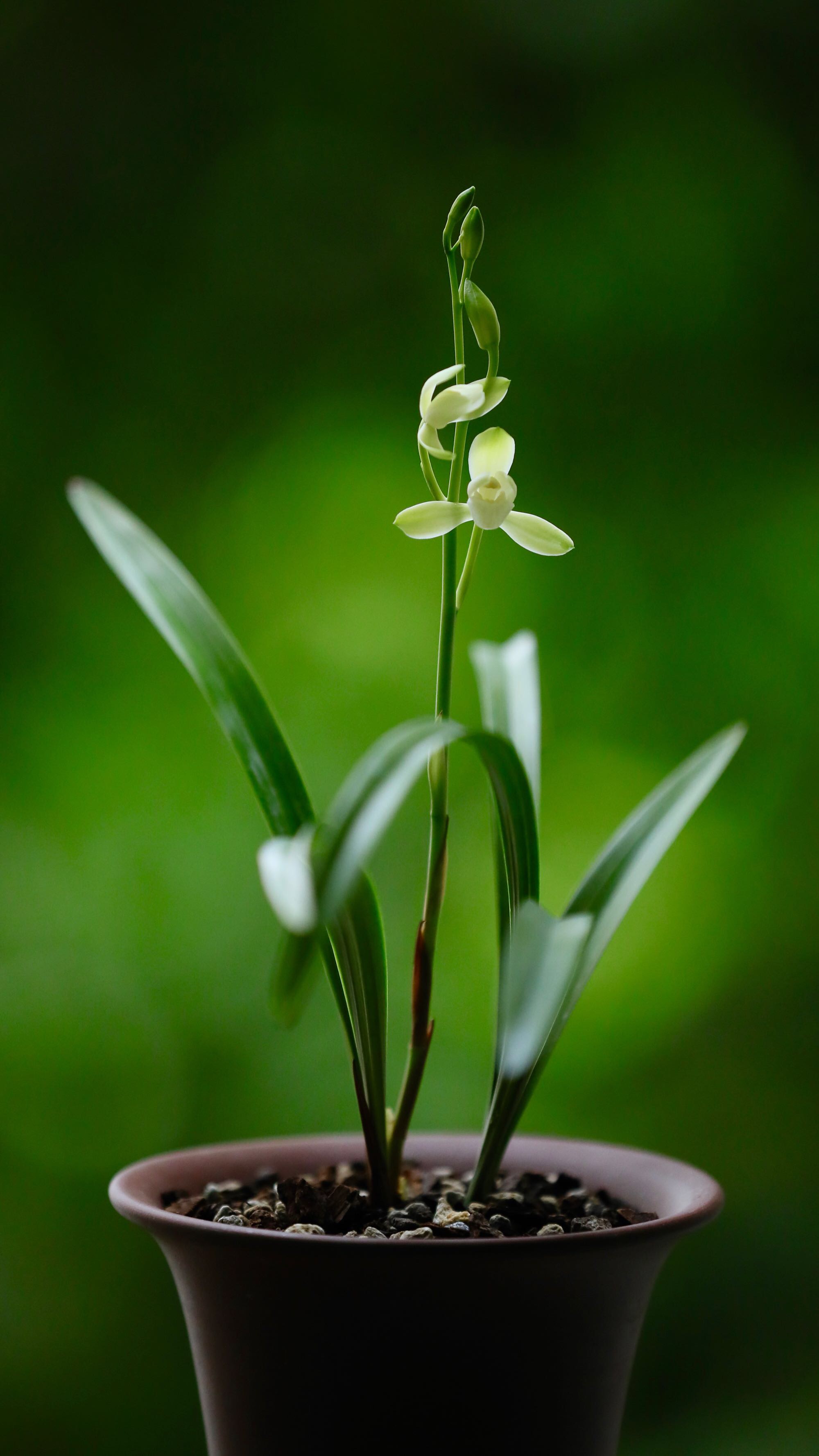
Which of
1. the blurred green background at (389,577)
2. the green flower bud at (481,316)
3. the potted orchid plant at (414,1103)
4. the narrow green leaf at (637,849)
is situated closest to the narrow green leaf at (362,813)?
the potted orchid plant at (414,1103)

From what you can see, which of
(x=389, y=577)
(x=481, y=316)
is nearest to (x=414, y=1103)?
(x=481, y=316)

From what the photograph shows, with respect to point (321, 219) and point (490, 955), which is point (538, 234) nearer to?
point (321, 219)

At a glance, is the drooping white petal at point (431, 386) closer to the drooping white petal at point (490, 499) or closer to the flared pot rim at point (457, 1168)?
the drooping white petal at point (490, 499)

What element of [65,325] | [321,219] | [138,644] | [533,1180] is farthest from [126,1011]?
[321,219]

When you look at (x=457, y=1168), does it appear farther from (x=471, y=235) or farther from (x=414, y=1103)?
(x=471, y=235)

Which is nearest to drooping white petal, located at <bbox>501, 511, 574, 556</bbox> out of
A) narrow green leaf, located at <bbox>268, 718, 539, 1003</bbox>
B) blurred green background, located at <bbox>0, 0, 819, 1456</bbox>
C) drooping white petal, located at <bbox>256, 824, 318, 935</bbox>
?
narrow green leaf, located at <bbox>268, 718, 539, 1003</bbox>

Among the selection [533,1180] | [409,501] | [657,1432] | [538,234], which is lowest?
[657,1432]

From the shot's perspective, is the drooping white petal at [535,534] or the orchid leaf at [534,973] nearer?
the orchid leaf at [534,973]
